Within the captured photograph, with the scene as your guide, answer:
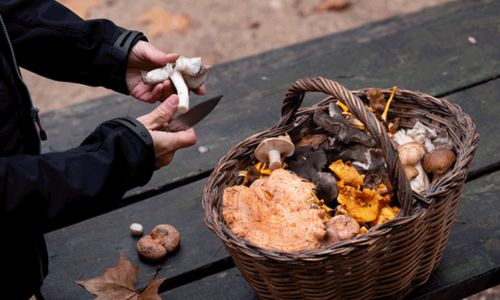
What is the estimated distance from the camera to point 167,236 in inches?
64.1

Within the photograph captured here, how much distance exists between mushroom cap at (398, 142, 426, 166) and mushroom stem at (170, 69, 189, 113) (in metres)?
0.48

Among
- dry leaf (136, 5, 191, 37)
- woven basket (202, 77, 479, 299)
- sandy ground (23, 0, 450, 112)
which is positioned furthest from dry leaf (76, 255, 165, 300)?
dry leaf (136, 5, 191, 37)

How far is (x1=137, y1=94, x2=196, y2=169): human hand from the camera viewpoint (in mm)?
1391

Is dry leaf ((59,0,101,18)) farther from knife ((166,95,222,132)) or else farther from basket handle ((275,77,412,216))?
basket handle ((275,77,412,216))

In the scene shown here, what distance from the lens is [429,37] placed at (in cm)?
225

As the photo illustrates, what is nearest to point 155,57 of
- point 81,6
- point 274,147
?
point 274,147

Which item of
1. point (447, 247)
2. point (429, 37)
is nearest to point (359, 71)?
point (429, 37)

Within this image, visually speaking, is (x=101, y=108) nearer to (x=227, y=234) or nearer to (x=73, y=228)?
(x=73, y=228)

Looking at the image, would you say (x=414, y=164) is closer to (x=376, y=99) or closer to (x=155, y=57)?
(x=376, y=99)

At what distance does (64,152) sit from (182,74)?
1.35 ft

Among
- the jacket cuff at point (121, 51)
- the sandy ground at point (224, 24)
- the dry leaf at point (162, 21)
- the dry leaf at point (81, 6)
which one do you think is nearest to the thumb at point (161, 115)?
the jacket cuff at point (121, 51)

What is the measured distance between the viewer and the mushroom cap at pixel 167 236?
1.62 metres

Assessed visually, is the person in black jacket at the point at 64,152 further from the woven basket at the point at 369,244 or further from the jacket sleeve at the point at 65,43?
the woven basket at the point at 369,244

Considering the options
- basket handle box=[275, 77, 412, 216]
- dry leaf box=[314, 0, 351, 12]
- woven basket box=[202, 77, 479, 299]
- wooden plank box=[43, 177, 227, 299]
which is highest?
basket handle box=[275, 77, 412, 216]
